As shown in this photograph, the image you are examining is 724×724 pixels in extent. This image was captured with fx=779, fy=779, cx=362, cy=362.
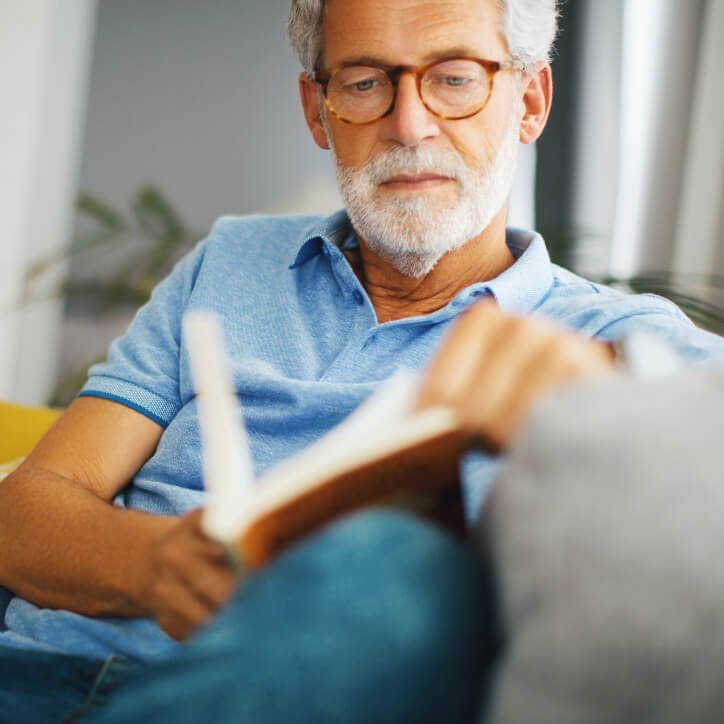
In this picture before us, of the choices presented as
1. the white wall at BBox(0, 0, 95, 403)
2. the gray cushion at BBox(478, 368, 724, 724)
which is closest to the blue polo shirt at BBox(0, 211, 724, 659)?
the gray cushion at BBox(478, 368, 724, 724)

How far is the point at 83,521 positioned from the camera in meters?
0.94

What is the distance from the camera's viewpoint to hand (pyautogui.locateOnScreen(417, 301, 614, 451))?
450 mm

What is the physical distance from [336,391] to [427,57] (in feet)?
1.75

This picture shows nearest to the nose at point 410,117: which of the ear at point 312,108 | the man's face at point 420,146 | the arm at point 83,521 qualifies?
the man's face at point 420,146

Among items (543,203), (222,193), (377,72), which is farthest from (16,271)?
(377,72)

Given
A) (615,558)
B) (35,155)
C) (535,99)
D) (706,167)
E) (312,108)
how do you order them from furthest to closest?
1. (35,155)
2. (706,167)
3. (312,108)
4. (535,99)
5. (615,558)

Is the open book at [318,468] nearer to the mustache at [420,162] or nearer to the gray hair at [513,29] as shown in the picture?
the mustache at [420,162]

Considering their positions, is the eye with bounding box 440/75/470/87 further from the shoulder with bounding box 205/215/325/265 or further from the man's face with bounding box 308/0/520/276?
the shoulder with bounding box 205/215/325/265

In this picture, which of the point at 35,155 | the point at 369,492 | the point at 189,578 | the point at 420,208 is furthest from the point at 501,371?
the point at 35,155

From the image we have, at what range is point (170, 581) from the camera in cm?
53

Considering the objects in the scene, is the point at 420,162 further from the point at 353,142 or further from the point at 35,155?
the point at 35,155

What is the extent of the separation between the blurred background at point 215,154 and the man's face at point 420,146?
91 cm

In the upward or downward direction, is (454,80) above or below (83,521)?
above

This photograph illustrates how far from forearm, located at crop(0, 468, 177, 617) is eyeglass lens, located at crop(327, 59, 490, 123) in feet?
2.32
